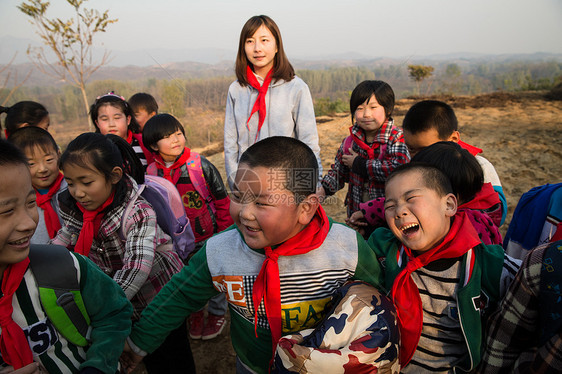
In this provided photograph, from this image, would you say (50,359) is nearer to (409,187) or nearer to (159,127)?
(409,187)

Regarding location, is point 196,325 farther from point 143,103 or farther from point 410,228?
point 143,103

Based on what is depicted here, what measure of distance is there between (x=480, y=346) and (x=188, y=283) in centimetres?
128

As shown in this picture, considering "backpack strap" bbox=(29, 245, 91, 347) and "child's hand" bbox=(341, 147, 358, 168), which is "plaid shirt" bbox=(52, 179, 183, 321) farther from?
"child's hand" bbox=(341, 147, 358, 168)

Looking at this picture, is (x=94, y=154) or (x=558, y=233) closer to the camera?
(x=558, y=233)

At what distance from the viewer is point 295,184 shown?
1338 mm

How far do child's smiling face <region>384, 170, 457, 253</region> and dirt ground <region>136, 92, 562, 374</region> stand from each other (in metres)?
1.99

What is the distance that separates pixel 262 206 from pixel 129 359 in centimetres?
97

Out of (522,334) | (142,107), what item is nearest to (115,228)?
(522,334)

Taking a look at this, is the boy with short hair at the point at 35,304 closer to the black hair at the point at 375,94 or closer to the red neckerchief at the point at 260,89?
the red neckerchief at the point at 260,89

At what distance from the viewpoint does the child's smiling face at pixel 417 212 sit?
1.41 metres

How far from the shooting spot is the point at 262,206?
127 centimetres

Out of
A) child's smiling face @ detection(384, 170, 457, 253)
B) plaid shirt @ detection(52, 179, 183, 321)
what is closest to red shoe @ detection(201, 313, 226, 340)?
plaid shirt @ detection(52, 179, 183, 321)

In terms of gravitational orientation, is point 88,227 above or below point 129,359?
above

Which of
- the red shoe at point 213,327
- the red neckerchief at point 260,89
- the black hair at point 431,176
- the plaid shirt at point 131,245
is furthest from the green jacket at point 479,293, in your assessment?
the red shoe at point 213,327
